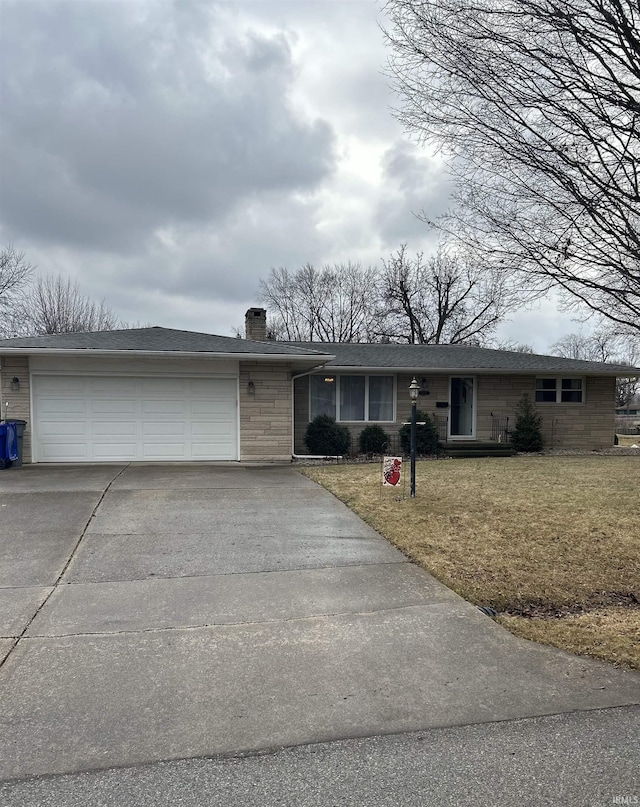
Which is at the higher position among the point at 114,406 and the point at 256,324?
the point at 256,324

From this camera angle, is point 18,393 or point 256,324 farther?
point 256,324

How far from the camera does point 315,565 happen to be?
196 inches

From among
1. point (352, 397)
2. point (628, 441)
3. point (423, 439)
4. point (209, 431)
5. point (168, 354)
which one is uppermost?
point (168, 354)

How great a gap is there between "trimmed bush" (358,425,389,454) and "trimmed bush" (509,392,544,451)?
3.98m

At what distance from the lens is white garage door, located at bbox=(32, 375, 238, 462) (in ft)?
37.6

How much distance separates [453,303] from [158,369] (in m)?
24.9

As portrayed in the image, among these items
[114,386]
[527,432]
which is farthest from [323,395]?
[527,432]

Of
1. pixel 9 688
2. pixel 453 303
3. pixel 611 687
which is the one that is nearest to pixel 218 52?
pixel 9 688

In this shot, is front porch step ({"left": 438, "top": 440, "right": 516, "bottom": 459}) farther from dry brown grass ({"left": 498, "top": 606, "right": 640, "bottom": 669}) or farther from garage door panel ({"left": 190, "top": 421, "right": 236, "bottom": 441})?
dry brown grass ({"left": 498, "top": 606, "right": 640, "bottom": 669})

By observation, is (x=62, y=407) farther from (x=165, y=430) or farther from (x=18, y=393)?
(x=165, y=430)

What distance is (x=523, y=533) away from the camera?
20.0ft

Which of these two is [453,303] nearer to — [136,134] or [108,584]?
[136,134]

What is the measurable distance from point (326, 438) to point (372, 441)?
1377 mm

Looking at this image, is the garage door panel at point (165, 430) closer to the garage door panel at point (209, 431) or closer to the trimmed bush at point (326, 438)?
the garage door panel at point (209, 431)
